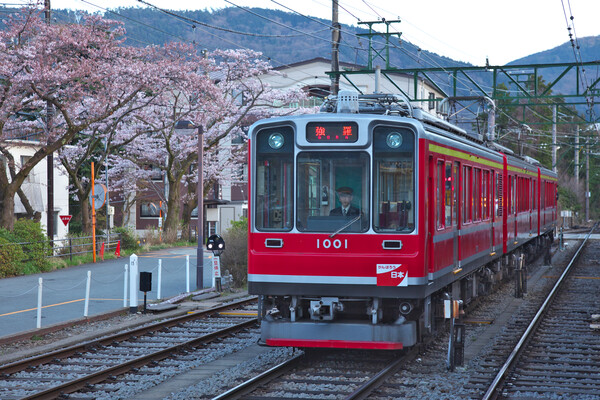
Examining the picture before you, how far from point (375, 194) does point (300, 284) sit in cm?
133

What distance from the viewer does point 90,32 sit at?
24.0 metres

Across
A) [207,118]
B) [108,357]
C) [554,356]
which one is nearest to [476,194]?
[554,356]

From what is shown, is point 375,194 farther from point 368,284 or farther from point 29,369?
point 29,369

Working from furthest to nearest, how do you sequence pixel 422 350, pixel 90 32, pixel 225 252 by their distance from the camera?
pixel 90 32 < pixel 225 252 < pixel 422 350

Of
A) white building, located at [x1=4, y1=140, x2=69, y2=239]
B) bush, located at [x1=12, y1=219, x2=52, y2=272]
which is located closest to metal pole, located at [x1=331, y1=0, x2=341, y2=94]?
bush, located at [x1=12, y1=219, x2=52, y2=272]

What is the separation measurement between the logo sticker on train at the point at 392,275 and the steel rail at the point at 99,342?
4.38 metres

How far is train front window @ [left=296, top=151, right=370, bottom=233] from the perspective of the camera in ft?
28.4

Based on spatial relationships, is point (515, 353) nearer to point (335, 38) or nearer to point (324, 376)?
point (324, 376)

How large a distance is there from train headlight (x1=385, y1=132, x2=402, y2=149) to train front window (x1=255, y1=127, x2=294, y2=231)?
1.11 m

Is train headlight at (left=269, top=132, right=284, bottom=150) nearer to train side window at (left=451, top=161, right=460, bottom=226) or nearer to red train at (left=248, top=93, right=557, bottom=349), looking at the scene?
red train at (left=248, top=93, right=557, bottom=349)

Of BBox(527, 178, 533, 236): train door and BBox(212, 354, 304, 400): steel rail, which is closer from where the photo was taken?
BBox(212, 354, 304, 400): steel rail

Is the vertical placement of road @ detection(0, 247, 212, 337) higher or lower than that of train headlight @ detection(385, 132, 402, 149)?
lower

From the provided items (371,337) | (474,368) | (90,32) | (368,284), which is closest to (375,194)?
(368,284)

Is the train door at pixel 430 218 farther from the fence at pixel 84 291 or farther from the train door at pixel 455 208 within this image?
the fence at pixel 84 291
